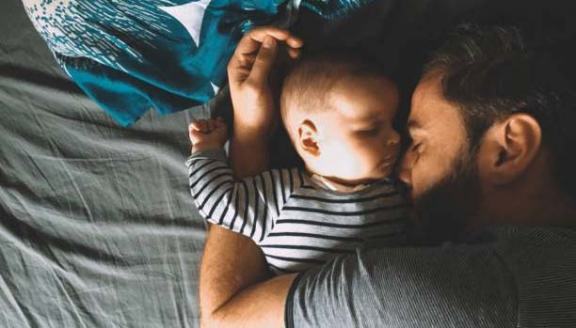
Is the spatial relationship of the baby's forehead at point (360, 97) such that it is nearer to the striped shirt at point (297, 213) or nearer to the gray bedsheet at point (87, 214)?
the striped shirt at point (297, 213)

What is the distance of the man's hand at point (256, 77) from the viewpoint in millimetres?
1043

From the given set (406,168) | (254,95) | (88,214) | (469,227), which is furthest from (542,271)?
(88,214)

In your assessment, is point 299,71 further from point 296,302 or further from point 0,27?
point 0,27

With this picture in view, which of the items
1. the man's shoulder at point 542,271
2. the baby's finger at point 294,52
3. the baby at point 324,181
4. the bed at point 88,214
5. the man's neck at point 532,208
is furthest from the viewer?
the bed at point 88,214

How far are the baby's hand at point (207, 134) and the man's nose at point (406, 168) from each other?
354 mm

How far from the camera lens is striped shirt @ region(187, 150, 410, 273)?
0.98 metres

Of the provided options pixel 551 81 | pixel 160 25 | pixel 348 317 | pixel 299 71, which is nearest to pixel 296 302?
pixel 348 317

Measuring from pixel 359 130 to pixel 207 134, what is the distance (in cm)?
32

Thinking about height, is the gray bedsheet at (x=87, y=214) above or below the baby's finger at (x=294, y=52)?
below

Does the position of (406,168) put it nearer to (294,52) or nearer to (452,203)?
(452,203)

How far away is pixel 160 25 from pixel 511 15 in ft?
2.19

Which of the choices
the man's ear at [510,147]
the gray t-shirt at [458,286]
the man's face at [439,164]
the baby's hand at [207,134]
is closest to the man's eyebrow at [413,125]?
the man's face at [439,164]

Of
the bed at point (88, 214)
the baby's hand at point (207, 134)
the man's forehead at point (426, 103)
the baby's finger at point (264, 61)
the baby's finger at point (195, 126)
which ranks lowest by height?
the bed at point (88, 214)

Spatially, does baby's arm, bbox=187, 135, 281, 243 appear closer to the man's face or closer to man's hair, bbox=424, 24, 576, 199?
the man's face
